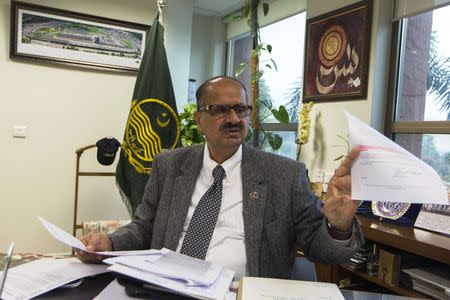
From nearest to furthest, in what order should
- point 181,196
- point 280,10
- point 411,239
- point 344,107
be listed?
point 181,196 → point 411,239 → point 344,107 → point 280,10

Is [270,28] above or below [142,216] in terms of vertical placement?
above

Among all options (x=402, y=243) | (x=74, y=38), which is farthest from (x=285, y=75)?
(x=402, y=243)

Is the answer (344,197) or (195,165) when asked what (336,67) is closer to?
(195,165)

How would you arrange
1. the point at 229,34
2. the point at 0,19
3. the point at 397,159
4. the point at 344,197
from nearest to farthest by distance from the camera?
the point at 397,159, the point at 344,197, the point at 0,19, the point at 229,34

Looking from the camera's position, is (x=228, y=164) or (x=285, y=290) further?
(x=228, y=164)

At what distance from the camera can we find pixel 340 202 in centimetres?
101

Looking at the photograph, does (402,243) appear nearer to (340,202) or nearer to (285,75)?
(340,202)

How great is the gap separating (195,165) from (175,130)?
1.43 meters

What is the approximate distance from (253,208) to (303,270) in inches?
10.4

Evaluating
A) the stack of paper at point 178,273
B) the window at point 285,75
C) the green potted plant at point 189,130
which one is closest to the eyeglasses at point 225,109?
the stack of paper at point 178,273

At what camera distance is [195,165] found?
4.80 ft

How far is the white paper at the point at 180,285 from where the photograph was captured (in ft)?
2.56

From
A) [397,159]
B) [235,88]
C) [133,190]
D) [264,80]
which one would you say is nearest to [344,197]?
[397,159]

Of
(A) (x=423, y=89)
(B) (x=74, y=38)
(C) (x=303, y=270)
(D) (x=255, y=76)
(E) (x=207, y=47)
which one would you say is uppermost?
(E) (x=207, y=47)
